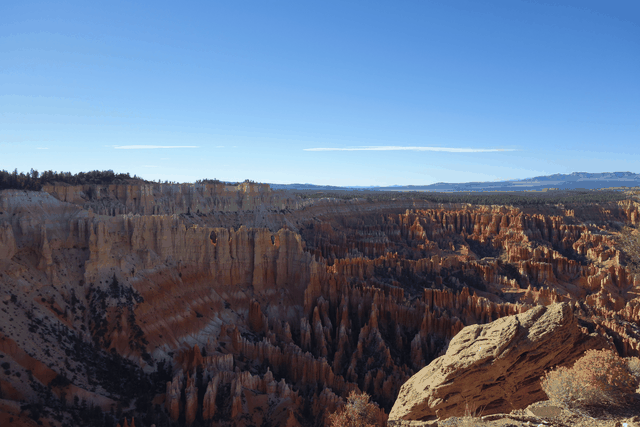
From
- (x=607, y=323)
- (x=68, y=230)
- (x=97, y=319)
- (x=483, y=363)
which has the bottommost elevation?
(x=607, y=323)

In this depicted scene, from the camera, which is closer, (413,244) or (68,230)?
(68,230)

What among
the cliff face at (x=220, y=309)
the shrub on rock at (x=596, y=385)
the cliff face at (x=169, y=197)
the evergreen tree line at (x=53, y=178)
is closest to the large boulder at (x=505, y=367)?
the shrub on rock at (x=596, y=385)

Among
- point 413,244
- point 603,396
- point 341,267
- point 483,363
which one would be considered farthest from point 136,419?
point 413,244

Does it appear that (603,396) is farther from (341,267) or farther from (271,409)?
(341,267)

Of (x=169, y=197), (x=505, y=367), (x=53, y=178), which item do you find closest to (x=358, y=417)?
(x=505, y=367)

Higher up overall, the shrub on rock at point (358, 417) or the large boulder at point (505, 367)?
the large boulder at point (505, 367)

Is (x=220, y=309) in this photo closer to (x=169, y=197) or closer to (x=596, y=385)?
(x=169, y=197)

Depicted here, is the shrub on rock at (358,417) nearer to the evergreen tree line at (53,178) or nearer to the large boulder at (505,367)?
the large boulder at (505,367)
